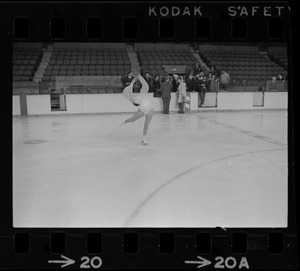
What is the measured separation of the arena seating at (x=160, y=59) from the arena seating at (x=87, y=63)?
82 centimetres

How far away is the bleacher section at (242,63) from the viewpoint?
790 centimetres

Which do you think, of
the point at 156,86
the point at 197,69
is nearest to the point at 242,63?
the point at 197,69

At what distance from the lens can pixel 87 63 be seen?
→ 7871 mm

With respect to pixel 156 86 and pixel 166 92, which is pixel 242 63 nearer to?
pixel 166 92

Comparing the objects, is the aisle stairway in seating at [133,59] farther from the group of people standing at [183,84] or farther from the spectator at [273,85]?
the spectator at [273,85]

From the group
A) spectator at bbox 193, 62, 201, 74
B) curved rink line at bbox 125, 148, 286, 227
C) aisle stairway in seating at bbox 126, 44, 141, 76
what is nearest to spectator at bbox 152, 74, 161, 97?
aisle stairway in seating at bbox 126, 44, 141, 76

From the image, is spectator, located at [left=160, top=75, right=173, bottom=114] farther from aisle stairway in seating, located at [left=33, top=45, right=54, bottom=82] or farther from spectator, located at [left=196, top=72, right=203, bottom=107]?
aisle stairway in seating, located at [left=33, top=45, right=54, bottom=82]

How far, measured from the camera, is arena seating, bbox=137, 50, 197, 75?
966 cm

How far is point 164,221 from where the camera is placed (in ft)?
7.68

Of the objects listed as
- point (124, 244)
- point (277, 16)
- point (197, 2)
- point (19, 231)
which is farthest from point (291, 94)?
point (19, 231)

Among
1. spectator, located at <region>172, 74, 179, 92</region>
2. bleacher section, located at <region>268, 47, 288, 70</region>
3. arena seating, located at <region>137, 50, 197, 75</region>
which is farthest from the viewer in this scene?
arena seating, located at <region>137, 50, 197, 75</region>

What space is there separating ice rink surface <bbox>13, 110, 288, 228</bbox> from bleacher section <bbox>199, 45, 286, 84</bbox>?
2424 millimetres

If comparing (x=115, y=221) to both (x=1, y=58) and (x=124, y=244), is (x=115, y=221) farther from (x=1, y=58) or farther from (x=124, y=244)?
(x=1, y=58)

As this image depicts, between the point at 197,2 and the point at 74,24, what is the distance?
604 millimetres
